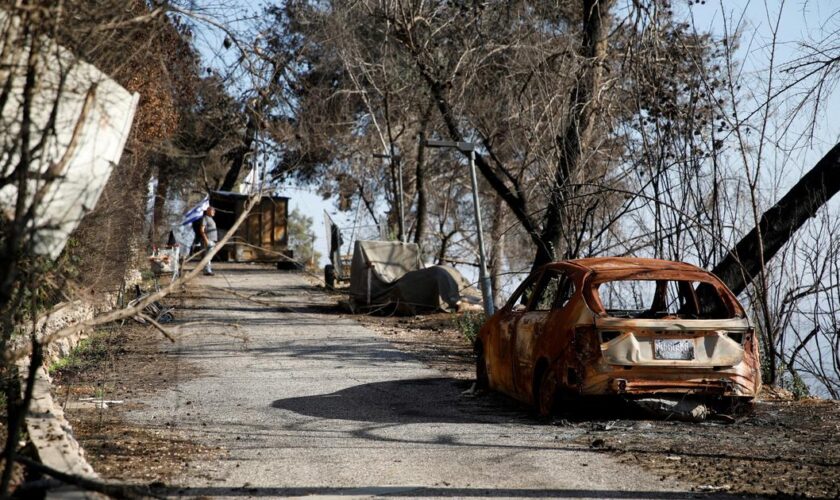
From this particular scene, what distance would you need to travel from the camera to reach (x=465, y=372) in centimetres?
1525

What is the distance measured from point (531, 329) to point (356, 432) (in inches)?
90.1

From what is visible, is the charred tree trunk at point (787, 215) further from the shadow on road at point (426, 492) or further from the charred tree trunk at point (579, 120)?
the shadow on road at point (426, 492)

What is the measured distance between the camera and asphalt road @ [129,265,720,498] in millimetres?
7457

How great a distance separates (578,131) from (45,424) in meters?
11.7

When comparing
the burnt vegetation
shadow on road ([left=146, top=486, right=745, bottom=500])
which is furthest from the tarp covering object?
shadow on road ([left=146, top=486, right=745, bottom=500])

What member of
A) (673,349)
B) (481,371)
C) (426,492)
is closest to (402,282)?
(481,371)

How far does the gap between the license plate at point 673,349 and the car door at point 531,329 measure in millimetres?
1051

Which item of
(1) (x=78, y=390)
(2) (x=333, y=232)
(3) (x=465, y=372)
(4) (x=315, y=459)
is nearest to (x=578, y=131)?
(3) (x=465, y=372)

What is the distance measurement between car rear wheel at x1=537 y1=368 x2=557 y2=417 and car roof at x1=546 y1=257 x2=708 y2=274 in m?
1.13

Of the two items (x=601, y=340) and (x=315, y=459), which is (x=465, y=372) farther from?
(x=315, y=459)

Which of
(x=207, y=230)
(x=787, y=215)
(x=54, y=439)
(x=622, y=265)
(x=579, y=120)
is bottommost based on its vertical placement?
(x=54, y=439)

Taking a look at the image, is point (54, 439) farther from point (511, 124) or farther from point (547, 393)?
point (511, 124)

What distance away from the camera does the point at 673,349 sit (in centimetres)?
998

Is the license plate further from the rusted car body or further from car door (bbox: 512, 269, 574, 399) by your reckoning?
car door (bbox: 512, 269, 574, 399)
